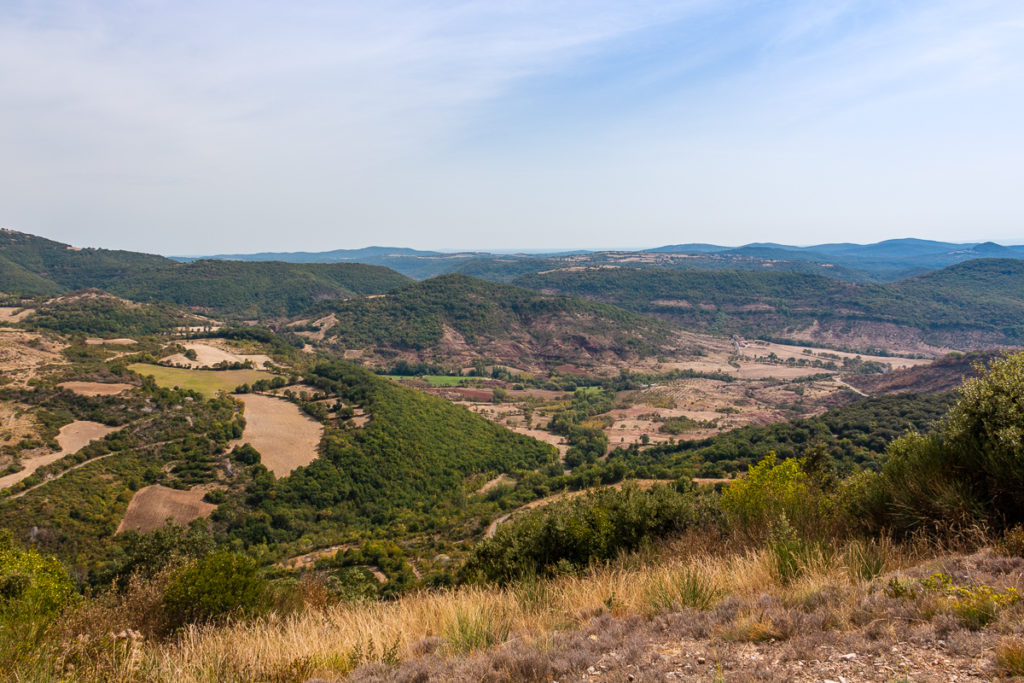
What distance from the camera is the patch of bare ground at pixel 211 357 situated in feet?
274

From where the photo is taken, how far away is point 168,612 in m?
10.6

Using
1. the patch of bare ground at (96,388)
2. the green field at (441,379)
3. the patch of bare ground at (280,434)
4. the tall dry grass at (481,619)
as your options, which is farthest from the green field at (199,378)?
the tall dry grass at (481,619)

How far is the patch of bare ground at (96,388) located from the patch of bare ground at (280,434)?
1390cm

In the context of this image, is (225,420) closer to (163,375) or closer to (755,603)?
(163,375)

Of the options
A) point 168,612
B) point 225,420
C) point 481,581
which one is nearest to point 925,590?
point 481,581

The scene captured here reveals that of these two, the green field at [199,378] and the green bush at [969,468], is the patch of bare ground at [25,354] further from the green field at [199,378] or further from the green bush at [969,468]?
the green bush at [969,468]

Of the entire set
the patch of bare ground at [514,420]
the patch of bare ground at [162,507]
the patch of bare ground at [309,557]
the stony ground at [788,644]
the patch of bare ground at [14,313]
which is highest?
the patch of bare ground at [14,313]

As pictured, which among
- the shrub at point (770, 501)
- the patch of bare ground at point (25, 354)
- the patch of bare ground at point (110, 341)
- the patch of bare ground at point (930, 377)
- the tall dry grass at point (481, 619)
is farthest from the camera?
the patch of bare ground at point (110, 341)

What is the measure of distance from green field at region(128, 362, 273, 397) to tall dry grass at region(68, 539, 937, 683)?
71383 mm

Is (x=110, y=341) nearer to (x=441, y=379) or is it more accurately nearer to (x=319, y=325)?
(x=441, y=379)

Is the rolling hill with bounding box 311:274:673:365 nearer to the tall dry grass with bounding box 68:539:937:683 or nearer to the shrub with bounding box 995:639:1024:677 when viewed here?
the tall dry grass with bounding box 68:539:937:683

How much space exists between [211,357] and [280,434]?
42.9 metres

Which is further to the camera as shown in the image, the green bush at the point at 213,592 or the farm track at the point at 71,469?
the farm track at the point at 71,469

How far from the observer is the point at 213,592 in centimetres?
1142
